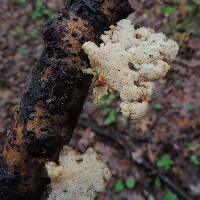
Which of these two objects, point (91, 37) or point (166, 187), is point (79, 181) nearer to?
point (91, 37)

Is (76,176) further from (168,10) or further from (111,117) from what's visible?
(168,10)

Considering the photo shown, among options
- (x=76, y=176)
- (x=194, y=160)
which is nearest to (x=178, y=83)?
(x=194, y=160)

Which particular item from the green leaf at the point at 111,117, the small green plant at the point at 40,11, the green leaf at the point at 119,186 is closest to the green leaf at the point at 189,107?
the green leaf at the point at 111,117

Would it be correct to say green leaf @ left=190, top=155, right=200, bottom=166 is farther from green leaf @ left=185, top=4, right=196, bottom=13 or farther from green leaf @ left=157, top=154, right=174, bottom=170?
green leaf @ left=185, top=4, right=196, bottom=13

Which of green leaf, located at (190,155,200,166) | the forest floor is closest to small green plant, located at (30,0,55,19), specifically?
the forest floor

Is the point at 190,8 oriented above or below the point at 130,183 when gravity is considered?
above

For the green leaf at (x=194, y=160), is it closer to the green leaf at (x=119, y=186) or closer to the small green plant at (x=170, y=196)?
the small green plant at (x=170, y=196)
